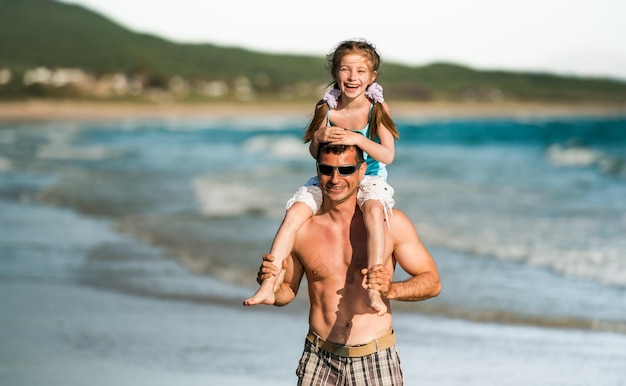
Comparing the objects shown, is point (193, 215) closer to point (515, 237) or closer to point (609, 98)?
point (515, 237)

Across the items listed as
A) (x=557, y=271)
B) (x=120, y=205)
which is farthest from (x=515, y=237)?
(x=120, y=205)

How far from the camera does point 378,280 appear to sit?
4219mm

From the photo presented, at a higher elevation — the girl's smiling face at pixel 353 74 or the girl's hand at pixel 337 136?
the girl's smiling face at pixel 353 74

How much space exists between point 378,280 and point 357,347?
17.2 inches

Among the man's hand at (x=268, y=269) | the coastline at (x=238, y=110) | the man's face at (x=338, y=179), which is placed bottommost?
A: the man's hand at (x=268, y=269)

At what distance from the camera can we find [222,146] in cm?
4594

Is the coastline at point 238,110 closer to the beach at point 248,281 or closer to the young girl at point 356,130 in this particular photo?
the beach at point 248,281

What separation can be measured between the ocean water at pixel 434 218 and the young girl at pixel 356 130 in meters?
4.71

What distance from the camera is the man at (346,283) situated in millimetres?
4470

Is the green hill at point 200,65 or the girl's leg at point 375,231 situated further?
the green hill at point 200,65

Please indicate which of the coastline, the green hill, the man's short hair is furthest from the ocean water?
the green hill

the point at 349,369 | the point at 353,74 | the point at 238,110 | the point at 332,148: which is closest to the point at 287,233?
the point at 332,148

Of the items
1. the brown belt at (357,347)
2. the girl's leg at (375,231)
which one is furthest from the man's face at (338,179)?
the brown belt at (357,347)

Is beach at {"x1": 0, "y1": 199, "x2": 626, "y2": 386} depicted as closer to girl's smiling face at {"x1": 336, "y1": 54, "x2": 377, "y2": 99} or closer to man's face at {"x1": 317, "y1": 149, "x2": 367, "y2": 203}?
man's face at {"x1": 317, "y1": 149, "x2": 367, "y2": 203}
